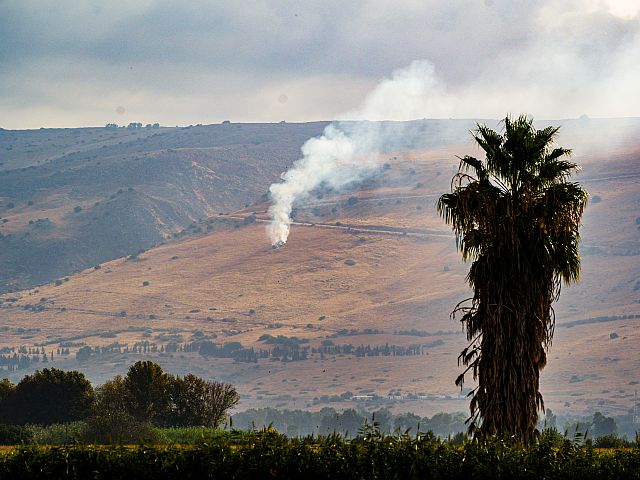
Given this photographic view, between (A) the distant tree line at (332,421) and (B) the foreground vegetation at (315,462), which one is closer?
(B) the foreground vegetation at (315,462)

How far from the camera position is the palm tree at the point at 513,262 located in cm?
2820

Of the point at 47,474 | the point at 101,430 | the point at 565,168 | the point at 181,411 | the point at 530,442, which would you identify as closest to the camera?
the point at 47,474

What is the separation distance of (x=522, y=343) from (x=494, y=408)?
1766 mm

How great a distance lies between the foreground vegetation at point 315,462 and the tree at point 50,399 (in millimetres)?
31426

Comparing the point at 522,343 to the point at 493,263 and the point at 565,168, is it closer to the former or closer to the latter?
the point at 493,263

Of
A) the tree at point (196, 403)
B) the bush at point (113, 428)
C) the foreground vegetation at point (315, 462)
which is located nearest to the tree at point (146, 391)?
the tree at point (196, 403)

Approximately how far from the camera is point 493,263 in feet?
94.3

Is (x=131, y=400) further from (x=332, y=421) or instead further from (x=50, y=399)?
(x=332, y=421)

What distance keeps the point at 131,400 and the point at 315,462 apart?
32146mm

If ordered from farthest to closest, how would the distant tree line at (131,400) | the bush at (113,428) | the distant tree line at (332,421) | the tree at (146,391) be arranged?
1. the distant tree line at (332,421)
2. the tree at (146,391)
3. the distant tree line at (131,400)
4. the bush at (113,428)

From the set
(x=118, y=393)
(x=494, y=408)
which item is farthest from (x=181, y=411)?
(x=494, y=408)

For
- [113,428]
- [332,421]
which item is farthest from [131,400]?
[332,421]

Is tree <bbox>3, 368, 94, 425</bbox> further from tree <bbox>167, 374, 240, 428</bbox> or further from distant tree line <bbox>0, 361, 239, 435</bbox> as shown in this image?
tree <bbox>167, 374, 240, 428</bbox>

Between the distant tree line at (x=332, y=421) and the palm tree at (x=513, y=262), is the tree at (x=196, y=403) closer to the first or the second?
the palm tree at (x=513, y=262)
